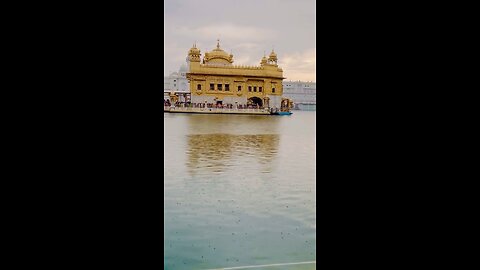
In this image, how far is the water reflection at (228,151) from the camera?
7598 millimetres

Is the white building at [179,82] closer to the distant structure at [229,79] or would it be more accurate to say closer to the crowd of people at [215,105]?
the crowd of people at [215,105]

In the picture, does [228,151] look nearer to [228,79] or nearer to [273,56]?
[228,79]

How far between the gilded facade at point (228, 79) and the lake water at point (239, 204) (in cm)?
794

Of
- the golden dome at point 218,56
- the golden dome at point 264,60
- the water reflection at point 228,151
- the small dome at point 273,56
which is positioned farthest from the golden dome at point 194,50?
the water reflection at point 228,151

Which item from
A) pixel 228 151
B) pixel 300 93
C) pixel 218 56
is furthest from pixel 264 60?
pixel 228 151

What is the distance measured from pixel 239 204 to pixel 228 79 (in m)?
13.8

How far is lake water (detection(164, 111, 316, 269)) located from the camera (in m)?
2.88

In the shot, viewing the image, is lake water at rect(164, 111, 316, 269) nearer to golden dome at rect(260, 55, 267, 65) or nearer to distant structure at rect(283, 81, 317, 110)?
golden dome at rect(260, 55, 267, 65)

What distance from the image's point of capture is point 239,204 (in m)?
5.01

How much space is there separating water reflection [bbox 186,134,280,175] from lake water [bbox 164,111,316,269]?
0.02 metres
